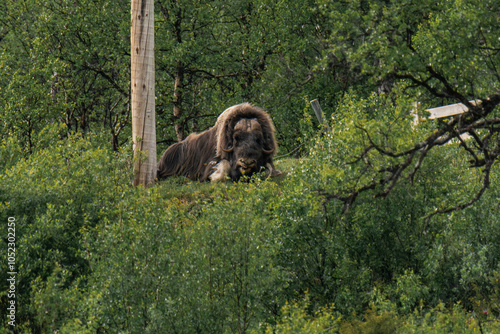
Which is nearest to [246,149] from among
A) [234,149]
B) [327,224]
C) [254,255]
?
[234,149]

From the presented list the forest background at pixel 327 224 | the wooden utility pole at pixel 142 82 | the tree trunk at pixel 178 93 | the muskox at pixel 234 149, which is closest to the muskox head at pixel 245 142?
the muskox at pixel 234 149

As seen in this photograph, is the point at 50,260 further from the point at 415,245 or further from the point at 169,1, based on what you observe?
the point at 169,1

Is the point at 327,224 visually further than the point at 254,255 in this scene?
Yes

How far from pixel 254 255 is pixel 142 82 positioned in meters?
7.21

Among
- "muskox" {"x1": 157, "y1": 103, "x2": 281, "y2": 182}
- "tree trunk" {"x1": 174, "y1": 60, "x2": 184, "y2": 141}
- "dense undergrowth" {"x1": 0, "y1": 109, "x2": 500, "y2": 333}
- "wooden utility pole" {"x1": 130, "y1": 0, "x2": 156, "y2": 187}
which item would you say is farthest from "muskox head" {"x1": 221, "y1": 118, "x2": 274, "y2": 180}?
"tree trunk" {"x1": 174, "y1": 60, "x2": 184, "y2": 141}

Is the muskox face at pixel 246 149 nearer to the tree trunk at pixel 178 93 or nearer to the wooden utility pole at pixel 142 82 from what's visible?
the wooden utility pole at pixel 142 82

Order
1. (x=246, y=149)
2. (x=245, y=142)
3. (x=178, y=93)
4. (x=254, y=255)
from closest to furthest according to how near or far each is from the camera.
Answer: (x=254, y=255) < (x=246, y=149) < (x=245, y=142) < (x=178, y=93)

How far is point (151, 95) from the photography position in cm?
1748

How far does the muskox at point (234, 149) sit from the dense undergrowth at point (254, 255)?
3191mm

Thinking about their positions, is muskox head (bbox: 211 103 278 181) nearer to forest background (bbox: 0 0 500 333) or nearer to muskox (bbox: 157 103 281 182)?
muskox (bbox: 157 103 281 182)

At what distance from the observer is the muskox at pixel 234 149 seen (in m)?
17.9

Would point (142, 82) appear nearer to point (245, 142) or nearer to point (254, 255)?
point (245, 142)

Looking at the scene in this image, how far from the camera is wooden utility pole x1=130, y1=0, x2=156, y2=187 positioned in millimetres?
17266

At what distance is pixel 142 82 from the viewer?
17.3 m
